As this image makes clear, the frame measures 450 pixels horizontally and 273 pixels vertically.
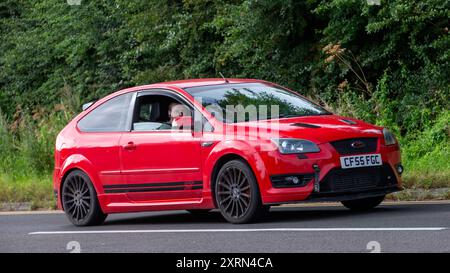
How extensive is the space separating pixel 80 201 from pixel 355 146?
358 centimetres

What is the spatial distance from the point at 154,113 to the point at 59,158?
59.0 inches

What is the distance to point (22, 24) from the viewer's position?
32.9m

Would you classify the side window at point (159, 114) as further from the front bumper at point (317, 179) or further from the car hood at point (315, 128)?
the front bumper at point (317, 179)

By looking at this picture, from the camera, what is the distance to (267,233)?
1138cm

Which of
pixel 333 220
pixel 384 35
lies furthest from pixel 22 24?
pixel 333 220

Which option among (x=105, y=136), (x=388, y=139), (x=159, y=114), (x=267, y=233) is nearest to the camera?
(x=267, y=233)

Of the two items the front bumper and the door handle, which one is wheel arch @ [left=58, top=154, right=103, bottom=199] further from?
the front bumper

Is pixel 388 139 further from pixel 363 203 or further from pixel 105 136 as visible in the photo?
pixel 105 136

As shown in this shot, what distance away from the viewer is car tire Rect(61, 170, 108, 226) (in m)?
13.8

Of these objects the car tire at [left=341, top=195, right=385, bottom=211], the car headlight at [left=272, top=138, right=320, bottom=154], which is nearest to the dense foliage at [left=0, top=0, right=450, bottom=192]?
the car tire at [left=341, top=195, right=385, bottom=211]

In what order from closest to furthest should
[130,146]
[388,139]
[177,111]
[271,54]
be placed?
[388,139], [177,111], [130,146], [271,54]

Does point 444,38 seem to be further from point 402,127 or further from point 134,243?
point 134,243

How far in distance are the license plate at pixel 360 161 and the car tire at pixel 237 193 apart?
0.94 meters

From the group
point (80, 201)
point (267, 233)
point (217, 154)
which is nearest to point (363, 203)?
point (217, 154)
